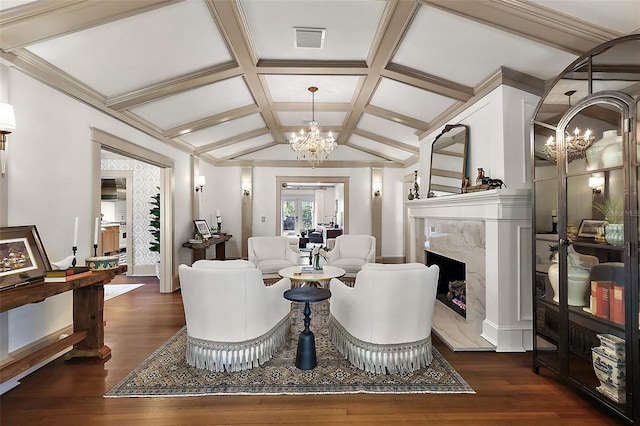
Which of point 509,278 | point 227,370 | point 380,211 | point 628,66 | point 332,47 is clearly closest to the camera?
point 628,66

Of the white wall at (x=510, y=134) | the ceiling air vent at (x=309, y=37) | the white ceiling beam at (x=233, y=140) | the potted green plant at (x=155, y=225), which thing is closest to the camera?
the ceiling air vent at (x=309, y=37)

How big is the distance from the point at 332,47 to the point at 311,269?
2.61 m

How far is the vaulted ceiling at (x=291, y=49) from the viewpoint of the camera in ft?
7.97

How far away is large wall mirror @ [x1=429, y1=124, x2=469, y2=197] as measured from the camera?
4.10 metres

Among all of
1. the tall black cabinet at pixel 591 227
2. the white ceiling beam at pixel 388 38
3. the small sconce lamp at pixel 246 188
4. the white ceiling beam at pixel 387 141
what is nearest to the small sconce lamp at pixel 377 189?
the white ceiling beam at pixel 387 141

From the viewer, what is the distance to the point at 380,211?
8.34 meters

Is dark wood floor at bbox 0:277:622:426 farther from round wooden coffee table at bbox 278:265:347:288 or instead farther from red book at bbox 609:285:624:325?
round wooden coffee table at bbox 278:265:347:288

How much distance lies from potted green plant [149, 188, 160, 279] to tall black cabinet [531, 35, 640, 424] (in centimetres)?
612

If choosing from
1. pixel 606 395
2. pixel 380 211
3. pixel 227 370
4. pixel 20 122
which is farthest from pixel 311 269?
pixel 380 211

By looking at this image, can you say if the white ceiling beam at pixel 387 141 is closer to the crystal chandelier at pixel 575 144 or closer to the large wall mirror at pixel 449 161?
the large wall mirror at pixel 449 161

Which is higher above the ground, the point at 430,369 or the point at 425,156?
the point at 425,156

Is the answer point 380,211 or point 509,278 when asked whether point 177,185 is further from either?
point 509,278

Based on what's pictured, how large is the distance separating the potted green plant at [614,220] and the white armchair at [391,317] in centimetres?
115

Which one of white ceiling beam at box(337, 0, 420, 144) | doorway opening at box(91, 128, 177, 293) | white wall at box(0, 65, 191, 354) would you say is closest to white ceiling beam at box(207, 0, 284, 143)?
white ceiling beam at box(337, 0, 420, 144)
